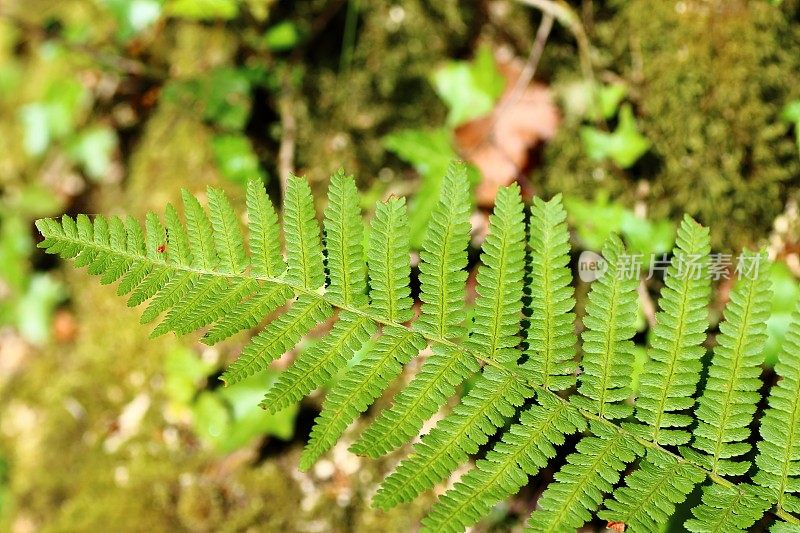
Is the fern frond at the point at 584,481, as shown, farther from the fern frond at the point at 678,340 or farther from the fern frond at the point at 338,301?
the fern frond at the point at 338,301

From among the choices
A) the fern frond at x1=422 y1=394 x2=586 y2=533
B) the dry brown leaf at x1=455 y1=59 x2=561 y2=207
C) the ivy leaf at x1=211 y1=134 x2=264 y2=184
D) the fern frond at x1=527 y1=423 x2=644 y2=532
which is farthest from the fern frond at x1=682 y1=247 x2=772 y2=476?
the ivy leaf at x1=211 y1=134 x2=264 y2=184

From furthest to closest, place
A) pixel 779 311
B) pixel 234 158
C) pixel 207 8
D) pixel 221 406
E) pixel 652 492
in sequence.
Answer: pixel 207 8 < pixel 234 158 < pixel 221 406 < pixel 779 311 < pixel 652 492

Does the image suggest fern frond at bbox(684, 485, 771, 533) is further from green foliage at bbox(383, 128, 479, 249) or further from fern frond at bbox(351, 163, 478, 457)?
green foliage at bbox(383, 128, 479, 249)

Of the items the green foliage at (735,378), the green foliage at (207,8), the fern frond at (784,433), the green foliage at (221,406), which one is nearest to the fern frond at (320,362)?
the green foliage at (735,378)

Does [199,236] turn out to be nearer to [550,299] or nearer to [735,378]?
[550,299]

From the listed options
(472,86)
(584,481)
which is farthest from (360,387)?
(472,86)

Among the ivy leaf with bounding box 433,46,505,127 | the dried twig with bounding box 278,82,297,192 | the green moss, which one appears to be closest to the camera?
the green moss
